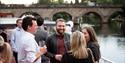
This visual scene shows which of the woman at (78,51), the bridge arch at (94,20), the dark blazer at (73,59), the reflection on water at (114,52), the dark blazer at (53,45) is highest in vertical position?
the woman at (78,51)

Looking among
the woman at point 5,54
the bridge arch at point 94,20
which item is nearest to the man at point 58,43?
the woman at point 5,54

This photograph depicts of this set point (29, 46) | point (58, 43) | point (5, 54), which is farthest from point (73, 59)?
point (58, 43)

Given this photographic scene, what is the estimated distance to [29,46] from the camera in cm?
482

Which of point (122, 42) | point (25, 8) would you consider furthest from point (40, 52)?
point (25, 8)

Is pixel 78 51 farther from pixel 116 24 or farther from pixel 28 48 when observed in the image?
pixel 116 24

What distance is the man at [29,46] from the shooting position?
4824 millimetres

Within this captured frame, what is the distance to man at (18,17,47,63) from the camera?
482cm

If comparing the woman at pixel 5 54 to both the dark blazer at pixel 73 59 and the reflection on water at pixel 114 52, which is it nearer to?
the dark blazer at pixel 73 59

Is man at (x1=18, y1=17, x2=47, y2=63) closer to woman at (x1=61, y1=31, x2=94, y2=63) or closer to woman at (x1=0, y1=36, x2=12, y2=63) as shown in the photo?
woman at (x1=61, y1=31, x2=94, y2=63)

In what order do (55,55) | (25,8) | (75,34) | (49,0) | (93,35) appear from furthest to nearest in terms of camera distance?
(49,0) → (25,8) → (55,55) → (93,35) → (75,34)

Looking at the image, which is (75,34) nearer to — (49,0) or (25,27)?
(25,27)

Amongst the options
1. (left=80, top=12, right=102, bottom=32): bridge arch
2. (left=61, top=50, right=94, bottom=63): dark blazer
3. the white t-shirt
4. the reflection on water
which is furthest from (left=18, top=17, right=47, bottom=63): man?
(left=80, top=12, right=102, bottom=32): bridge arch

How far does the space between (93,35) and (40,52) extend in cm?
82

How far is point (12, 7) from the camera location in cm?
6025
